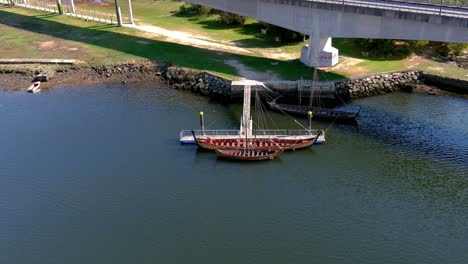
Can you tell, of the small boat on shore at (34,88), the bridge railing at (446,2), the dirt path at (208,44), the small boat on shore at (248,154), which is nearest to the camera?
the small boat on shore at (248,154)

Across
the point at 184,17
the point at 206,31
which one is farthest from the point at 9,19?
the point at 206,31

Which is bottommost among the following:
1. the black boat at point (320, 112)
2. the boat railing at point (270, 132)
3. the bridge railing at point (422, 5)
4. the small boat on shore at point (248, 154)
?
the small boat on shore at point (248, 154)

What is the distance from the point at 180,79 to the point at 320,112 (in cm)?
2275

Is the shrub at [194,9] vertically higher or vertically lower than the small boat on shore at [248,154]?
higher

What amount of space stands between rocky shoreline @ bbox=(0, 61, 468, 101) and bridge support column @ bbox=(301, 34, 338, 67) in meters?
5.16

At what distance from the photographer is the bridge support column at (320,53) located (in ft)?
207

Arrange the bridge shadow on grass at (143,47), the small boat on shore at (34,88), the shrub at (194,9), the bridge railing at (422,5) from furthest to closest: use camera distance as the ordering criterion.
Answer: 1. the shrub at (194,9)
2. the bridge shadow on grass at (143,47)
3. the small boat on shore at (34,88)
4. the bridge railing at (422,5)

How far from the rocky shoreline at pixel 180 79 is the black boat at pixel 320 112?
4.61 meters

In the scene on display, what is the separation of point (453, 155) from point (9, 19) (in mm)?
94869

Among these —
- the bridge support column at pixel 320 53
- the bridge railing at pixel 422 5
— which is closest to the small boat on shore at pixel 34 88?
the bridge support column at pixel 320 53

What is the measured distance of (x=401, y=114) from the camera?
56.2m

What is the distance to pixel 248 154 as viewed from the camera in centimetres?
4712

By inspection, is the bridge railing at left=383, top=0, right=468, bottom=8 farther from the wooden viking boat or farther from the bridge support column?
the wooden viking boat

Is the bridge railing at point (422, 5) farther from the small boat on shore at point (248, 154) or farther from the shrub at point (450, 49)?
the small boat on shore at point (248, 154)
